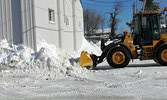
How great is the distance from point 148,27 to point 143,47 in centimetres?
104

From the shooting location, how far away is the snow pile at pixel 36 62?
7.14 metres

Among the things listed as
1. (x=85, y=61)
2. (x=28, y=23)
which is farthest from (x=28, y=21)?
(x=85, y=61)

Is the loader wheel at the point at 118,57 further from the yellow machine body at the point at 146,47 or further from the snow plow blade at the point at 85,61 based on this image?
the snow plow blade at the point at 85,61

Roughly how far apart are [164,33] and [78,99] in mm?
6558

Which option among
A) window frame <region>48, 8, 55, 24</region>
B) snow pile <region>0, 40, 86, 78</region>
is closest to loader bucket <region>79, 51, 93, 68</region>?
snow pile <region>0, 40, 86, 78</region>

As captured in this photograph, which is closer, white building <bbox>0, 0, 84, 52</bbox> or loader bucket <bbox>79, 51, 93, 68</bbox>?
loader bucket <bbox>79, 51, 93, 68</bbox>

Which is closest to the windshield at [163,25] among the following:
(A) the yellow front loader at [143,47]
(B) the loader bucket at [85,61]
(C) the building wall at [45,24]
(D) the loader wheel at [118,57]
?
(A) the yellow front loader at [143,47]

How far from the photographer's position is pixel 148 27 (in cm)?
838

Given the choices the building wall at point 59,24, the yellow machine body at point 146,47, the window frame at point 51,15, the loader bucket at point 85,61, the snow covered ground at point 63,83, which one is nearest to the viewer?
the snow covered ground at point 63,83

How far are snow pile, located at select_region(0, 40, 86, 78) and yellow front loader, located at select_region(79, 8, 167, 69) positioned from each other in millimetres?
1178

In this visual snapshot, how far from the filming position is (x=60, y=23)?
41.3ft

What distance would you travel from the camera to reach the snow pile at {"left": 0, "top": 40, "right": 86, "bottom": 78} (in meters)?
7.14

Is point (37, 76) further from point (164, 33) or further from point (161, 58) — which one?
point (164, 33)

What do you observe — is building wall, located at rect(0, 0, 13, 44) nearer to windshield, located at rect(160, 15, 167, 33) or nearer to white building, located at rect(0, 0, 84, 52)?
white building, located at rect(0, 0, 84, 52)
